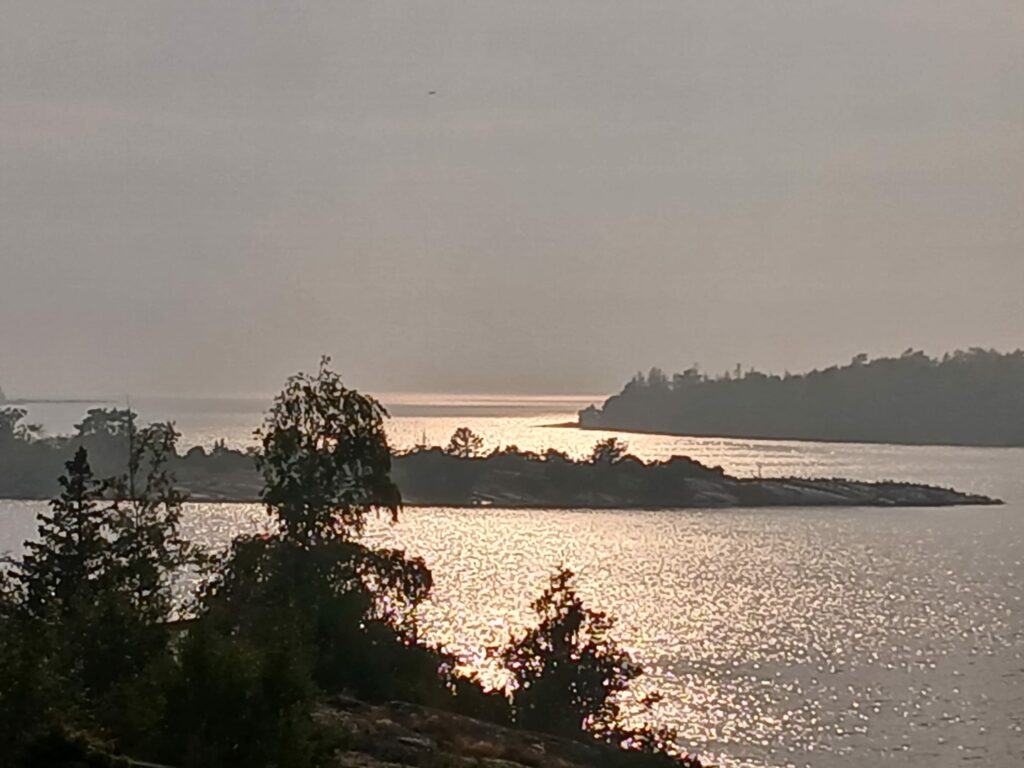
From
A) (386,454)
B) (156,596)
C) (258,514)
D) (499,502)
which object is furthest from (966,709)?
(499,502)

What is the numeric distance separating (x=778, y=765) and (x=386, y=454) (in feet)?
49.4

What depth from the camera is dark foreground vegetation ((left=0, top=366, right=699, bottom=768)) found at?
66.3ft

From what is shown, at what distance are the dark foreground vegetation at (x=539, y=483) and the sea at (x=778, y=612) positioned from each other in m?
10.8

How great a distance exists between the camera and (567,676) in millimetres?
38656

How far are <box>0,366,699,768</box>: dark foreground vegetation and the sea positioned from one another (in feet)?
17.7

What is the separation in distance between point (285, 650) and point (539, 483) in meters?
138

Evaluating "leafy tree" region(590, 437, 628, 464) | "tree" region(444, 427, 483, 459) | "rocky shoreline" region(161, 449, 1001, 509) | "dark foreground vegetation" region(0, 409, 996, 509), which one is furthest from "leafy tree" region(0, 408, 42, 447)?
"leafy tree" region(590, 437, 628, 464)

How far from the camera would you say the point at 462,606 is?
242 ft

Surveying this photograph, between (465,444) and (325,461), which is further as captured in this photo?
(465,444)

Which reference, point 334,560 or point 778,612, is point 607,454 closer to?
point 778,612

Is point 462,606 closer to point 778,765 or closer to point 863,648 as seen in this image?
point 863,648

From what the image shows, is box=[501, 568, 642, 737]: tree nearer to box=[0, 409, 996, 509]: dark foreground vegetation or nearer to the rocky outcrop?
the rocky outcrop

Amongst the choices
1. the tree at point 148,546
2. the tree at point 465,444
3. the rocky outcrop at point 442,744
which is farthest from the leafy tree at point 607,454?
the rocky outcrop at point 442,744

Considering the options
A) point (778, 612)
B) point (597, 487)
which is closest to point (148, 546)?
point (778, 612)
